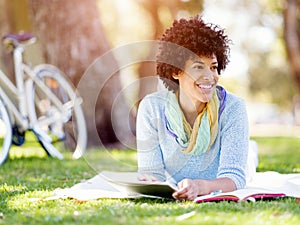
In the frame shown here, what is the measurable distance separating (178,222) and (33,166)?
349 centimetres

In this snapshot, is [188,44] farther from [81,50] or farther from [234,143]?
[81,50]

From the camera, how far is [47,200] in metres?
3.95

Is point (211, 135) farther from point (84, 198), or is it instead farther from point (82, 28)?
point (82, 28)

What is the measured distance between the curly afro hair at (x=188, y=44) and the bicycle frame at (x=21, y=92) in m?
2.73

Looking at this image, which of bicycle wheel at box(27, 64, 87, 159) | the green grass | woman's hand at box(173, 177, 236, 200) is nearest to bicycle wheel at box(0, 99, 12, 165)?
bicycle wheel at box(27, 64, 87, 159)

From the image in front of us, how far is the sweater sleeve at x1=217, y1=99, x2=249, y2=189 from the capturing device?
3.98m

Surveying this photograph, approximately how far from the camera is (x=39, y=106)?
24.7 feet

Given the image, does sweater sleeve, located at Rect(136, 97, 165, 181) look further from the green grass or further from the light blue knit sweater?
the green grass

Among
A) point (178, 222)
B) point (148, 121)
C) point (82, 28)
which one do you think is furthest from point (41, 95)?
point (178, 222)

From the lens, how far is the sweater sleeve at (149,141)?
4180 mm

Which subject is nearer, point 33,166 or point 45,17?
point 33,166

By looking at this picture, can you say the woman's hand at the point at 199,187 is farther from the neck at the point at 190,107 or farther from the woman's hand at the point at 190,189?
the neck at the point at 190,107

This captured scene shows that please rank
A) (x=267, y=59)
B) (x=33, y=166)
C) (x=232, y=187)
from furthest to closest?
(x=267, y=59), (x=33, y=166), (x=232, y=187)

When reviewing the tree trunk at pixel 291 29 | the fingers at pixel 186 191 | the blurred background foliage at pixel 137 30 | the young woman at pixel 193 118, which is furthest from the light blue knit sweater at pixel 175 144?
the tree trunk at pixel 291 29
